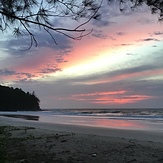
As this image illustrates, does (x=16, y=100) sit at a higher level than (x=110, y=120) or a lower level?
higher

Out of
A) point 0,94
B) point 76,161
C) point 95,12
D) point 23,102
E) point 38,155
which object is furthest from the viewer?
point 23,102

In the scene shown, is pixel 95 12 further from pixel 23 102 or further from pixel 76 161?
pixel 23 102

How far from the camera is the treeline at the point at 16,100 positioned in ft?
346

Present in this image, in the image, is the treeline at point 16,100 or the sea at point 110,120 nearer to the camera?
the sea at point 110,120

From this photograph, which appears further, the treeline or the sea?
the treeline

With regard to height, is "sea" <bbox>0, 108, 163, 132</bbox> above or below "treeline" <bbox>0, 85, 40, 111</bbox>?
below

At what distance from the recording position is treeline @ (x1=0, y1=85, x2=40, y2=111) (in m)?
105

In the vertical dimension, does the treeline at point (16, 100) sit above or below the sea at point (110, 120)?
above

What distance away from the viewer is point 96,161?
25.0 feet

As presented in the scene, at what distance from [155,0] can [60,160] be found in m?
4.53

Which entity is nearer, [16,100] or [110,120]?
[110,120]

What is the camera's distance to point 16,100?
362 feet

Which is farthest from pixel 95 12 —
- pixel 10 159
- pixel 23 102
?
pixel 23 102

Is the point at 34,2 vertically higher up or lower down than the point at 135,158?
higher up
